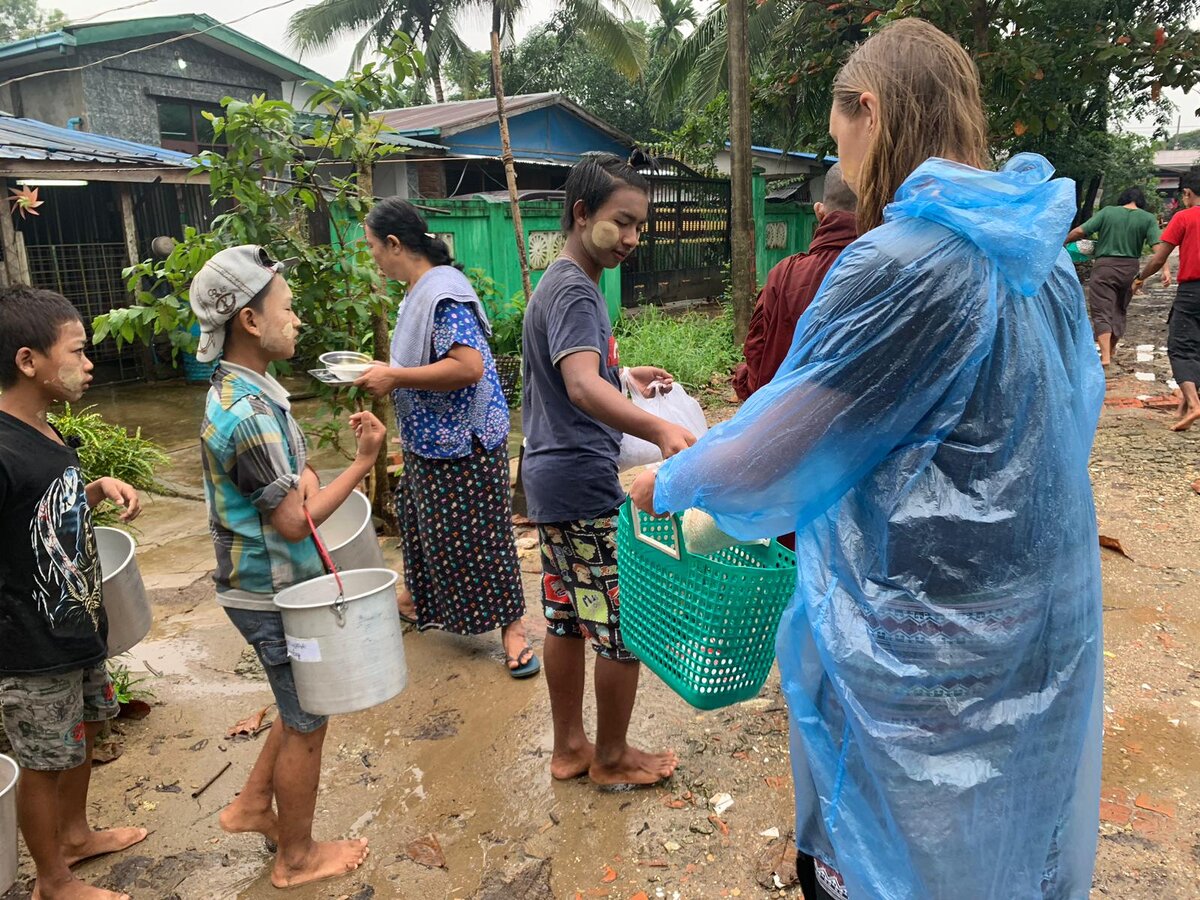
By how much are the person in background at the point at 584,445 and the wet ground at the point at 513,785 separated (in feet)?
0.82

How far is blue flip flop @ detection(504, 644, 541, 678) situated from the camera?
348 centimetres

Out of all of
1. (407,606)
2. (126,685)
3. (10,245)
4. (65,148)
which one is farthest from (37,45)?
(126,685)

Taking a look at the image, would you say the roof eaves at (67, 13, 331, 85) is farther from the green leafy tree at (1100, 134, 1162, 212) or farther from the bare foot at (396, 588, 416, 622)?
the green leafy tree at (1100, 134, 1162, 212)

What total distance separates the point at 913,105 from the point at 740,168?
8.04 m

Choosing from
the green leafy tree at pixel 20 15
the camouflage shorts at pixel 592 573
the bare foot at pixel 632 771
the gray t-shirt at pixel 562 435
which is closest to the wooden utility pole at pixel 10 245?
the gray t-shirt at pixel 562 435

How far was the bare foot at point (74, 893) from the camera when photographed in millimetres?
2242

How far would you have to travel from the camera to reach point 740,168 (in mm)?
9016

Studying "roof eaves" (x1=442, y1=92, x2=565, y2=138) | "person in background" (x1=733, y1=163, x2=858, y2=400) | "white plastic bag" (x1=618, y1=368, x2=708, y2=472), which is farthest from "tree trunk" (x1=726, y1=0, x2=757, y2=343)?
"white plastic bag" (x1=618, y1=368, x2=708, y2=472)

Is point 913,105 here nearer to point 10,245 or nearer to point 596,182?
point 596,182

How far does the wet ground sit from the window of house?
446 inches

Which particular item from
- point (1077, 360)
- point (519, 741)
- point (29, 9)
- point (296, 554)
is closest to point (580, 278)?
point (296, 554)

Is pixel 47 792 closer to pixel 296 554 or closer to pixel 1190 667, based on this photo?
pixel 296 554

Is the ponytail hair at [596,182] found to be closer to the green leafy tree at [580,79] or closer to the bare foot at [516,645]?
the bare foot at [516,645]

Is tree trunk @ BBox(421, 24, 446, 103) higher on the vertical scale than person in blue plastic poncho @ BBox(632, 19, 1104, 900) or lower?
higher
